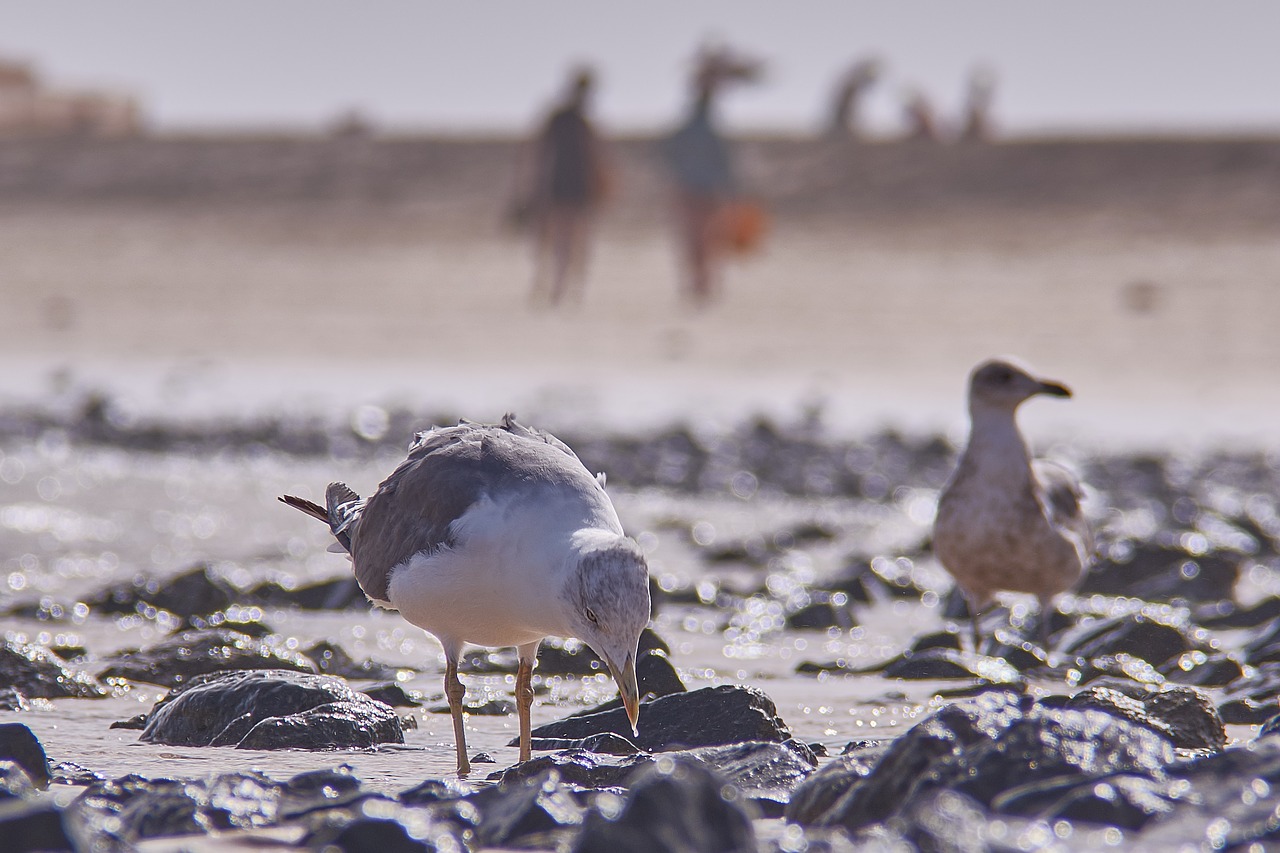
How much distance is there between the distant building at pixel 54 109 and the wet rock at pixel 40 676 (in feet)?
115

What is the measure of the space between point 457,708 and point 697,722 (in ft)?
2.29

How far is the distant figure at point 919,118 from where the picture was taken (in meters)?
32.9

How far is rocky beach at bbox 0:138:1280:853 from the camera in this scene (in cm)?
366

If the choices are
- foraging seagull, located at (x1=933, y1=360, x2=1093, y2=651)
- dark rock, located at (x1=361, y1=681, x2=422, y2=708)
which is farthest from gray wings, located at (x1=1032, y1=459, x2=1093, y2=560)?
dark rock, located at (x1=361, y1=681, x2=422, y2=708)

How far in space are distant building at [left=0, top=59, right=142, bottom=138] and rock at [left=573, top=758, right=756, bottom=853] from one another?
37.5 metres

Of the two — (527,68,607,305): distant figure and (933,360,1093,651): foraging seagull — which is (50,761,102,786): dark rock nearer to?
(933,360,1093,651): foraging seagull

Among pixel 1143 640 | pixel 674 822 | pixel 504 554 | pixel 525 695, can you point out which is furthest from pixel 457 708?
pixel 1143 640

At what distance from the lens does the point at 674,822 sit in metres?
3.09

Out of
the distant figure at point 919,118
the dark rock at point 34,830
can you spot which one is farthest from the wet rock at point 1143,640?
the distant figure at point 919,118

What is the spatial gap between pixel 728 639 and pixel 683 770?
131 inches

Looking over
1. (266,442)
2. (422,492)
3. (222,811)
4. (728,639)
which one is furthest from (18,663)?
(266,442)

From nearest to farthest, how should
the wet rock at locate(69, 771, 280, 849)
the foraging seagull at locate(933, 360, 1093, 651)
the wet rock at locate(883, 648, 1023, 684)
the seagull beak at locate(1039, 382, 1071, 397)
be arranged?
the wet rock at locate(69, 771, 280, 849), the wet rock at locate(883, 648, 1023, 684), the foraging seagull at locate(933, 360, 1093, 651), the seagull beak at locate(1039, 382, 1071, 397)

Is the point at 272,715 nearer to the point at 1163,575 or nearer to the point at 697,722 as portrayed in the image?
the point at 697,722

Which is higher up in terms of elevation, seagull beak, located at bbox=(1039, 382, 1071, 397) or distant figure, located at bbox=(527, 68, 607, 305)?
distant figure, located at bbox=(527, 68, 607, 305)
